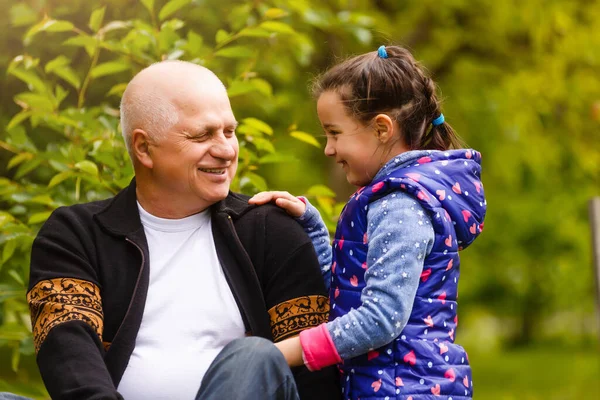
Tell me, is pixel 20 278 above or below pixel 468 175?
below

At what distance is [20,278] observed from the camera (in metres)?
3.53

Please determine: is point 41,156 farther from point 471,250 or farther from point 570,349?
point 570,349

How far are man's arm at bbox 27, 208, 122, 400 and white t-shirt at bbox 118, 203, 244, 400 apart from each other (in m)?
0.14

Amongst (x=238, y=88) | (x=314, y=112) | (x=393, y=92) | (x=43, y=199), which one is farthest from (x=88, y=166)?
(x=314, y=112)

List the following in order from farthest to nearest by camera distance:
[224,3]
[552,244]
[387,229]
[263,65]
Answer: [552,244], [263,65], [224,3], [387,229]

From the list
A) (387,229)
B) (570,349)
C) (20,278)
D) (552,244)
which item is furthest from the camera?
(570,349)

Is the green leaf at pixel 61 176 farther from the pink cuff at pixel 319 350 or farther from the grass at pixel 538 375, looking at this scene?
the grass at pixel 538 375

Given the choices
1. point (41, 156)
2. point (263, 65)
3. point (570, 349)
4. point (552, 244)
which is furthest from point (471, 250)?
point (41, 156)

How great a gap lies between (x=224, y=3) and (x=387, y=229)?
2110 millimetres

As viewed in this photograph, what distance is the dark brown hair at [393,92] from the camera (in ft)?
9.46

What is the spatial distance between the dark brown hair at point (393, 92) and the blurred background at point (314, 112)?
31 cm

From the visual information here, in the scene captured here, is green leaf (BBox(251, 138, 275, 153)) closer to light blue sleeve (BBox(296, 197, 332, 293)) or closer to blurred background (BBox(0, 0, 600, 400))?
blurred background (BBox(0, 0, 600, 400))

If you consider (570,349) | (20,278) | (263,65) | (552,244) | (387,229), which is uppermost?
(263,65)

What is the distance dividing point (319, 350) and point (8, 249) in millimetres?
1365
